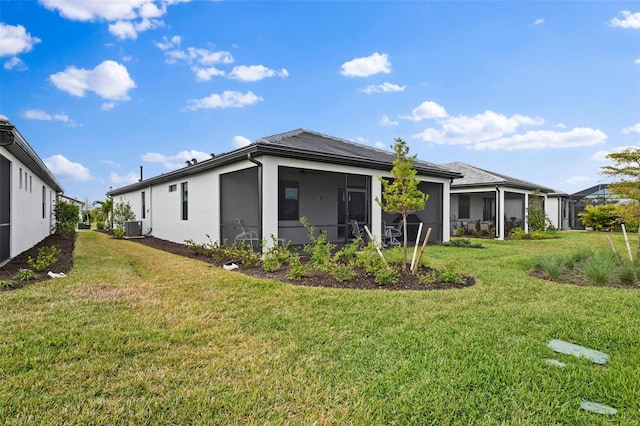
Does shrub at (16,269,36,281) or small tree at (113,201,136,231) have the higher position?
small tree at (113,201,136,231)

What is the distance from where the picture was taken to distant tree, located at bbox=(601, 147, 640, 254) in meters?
9.57

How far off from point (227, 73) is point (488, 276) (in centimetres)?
1213

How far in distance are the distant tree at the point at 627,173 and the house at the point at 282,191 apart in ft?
16.0

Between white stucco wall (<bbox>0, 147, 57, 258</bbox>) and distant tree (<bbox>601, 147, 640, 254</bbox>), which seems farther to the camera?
distant tree (<bbox>601, 147, 640, 254</bbox>)

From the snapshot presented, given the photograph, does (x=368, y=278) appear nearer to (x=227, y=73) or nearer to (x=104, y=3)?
(x=104, y=3)

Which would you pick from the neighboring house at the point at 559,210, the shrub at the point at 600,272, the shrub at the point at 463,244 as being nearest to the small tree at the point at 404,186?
the shrub at the point at 600,272

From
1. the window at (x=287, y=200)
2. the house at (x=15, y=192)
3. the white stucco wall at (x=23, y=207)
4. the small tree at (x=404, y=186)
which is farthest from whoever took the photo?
the window at (x=287, y=200)

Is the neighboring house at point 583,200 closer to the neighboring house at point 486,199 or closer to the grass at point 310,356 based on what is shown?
the neighboring house at point 486,199

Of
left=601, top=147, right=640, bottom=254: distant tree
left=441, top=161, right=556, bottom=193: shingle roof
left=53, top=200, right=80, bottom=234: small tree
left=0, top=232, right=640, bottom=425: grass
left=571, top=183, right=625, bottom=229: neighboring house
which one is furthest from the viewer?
left=571, top=183, right=625, bottom=229: neighboring house

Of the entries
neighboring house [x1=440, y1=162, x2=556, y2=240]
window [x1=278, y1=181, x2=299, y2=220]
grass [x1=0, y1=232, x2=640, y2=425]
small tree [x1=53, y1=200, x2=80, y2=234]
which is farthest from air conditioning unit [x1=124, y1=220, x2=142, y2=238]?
neighboring house [x1=440, y1=162, x2=556, y2=240]

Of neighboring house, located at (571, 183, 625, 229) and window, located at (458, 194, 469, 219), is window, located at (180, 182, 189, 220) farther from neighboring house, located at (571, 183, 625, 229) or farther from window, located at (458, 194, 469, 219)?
neighboring house, located at (571, 183, 625, 229)

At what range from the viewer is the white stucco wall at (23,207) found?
827 cm

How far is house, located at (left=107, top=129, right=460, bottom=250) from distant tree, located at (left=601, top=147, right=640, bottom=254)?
4865 mm

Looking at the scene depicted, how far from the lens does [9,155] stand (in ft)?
26.3
